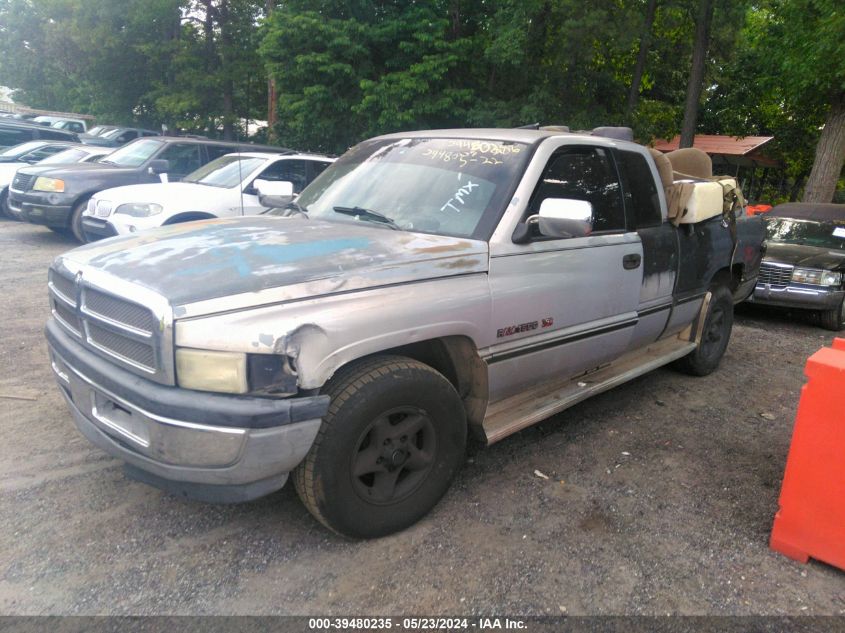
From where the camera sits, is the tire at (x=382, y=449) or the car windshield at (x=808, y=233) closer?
the tire at (x=382, y=449)

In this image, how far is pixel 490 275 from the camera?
3012 millimetres

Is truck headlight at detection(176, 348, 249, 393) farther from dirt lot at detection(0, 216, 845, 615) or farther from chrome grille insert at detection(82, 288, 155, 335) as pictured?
dirt lot at detection(0, 216, 845, 615)

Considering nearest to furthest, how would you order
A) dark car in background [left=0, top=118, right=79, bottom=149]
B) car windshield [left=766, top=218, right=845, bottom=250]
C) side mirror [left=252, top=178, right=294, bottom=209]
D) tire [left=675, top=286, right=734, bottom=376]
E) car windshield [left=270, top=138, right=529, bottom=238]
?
car windshield [left=270, top=138, right=529, bottom=238] < side mirror [left=252, top=178, right=294, bottom=209] < tire [left=675, top=286, right=734, bottom=376] < car windshield [left=766, top=218, right=845, bottom=250] < dark car in background [left=0, top=118, right=79, bottom=149]

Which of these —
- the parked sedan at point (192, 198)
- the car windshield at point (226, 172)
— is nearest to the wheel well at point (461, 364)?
the parked sedan at point (192, 198)

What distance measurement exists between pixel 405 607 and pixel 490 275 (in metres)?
1.54

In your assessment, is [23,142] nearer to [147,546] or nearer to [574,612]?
[147,546]

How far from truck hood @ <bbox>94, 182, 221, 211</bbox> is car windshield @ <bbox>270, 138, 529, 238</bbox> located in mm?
4127

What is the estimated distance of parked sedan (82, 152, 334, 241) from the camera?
24.4 feet

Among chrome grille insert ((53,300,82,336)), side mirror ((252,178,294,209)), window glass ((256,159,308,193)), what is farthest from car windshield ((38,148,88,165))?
chrome grille insert ((53,300,82,336))

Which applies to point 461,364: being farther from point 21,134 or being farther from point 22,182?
point 21,134

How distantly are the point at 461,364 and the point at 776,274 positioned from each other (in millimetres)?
6239

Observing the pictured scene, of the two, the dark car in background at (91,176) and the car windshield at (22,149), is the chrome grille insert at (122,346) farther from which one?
the car windshield at (22,149)

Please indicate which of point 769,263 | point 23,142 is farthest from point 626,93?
point 23,142

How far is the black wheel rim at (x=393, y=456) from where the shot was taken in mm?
2654
